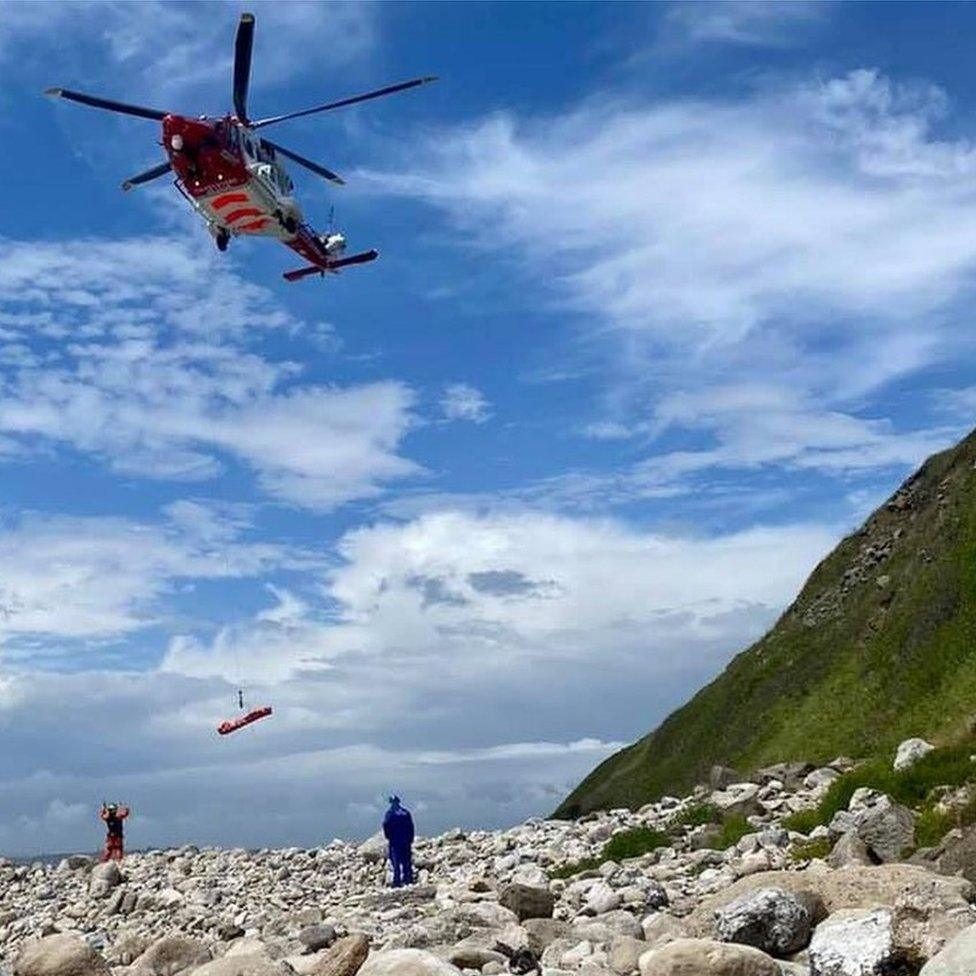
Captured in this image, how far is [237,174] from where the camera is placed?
4181 centimetres

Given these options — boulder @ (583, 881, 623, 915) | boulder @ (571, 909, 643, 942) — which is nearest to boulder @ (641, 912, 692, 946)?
boulder @ (571, 909, 643, 942)

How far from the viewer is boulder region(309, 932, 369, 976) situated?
43.8ft

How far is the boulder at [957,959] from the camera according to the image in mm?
9000

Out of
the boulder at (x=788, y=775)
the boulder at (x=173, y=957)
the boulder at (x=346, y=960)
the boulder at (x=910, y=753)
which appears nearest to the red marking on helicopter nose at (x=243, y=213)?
the boulder at (x=788, y=775)

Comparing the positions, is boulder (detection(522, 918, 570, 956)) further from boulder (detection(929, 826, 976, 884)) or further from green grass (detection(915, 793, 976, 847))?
green grass (detection(915, 793, 976, 847))

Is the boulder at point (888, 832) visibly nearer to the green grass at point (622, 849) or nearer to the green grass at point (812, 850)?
the green grass at point (812, 850)

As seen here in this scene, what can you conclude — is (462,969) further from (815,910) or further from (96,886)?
(96,886)

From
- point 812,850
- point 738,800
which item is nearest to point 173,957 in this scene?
point 812,850

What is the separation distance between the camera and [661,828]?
92.2ft

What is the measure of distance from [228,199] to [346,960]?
107ft

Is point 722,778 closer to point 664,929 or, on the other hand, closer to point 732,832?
point 732,832

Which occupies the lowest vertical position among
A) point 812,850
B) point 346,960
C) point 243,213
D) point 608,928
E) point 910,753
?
point 608,928

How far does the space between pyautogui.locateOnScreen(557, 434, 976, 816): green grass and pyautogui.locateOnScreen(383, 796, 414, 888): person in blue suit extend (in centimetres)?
1123

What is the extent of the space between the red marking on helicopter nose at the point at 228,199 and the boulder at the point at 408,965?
33.6 m
